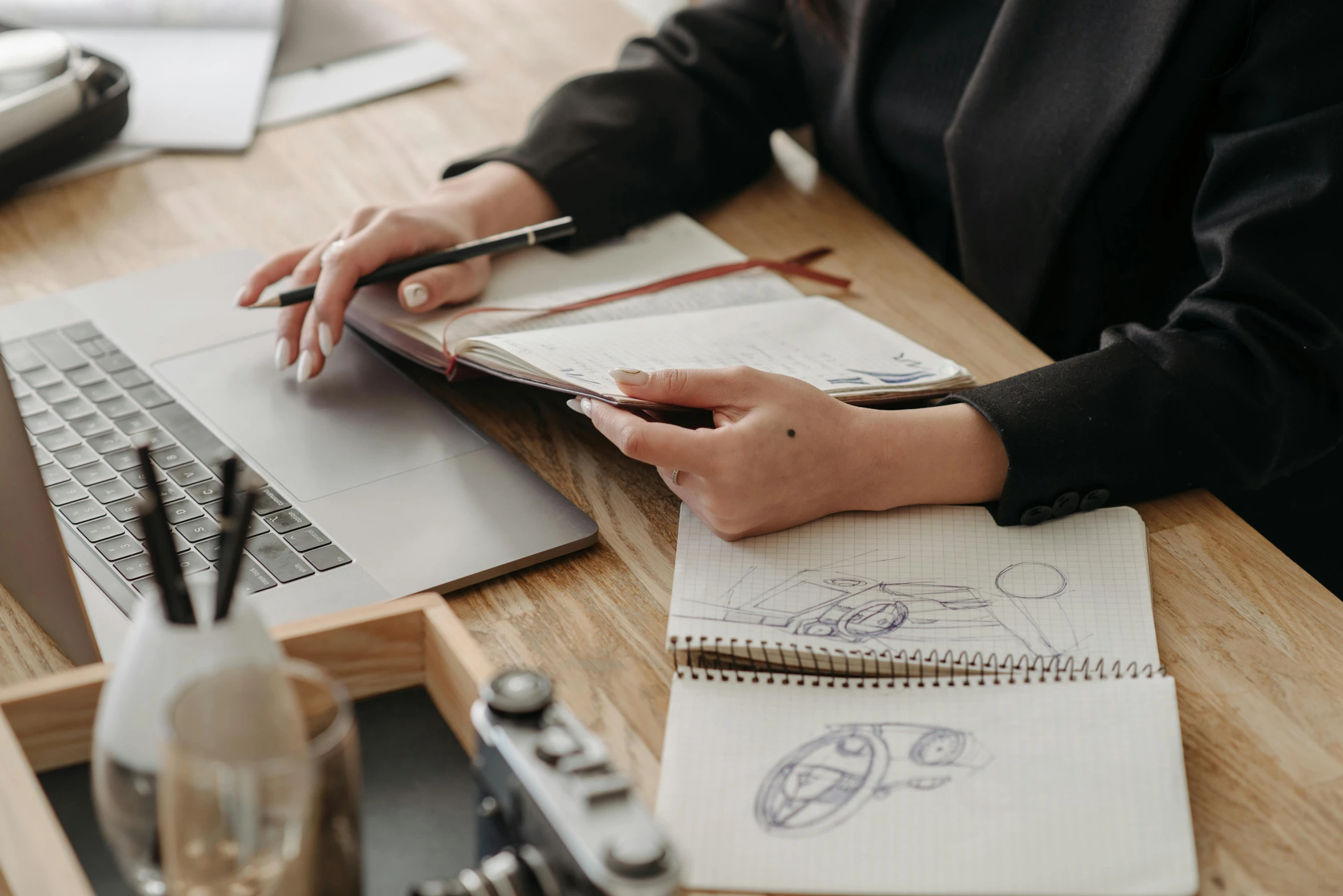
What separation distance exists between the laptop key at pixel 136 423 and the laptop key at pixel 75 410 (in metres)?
0.01

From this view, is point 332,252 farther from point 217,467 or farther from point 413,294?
point 217,467

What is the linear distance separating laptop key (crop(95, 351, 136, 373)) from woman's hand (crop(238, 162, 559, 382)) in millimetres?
94

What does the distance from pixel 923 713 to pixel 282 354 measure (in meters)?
0.55

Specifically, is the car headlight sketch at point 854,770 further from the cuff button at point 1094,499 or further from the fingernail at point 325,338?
the fingernail at point 325,338

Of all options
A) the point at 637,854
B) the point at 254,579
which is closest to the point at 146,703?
the point at 637,854

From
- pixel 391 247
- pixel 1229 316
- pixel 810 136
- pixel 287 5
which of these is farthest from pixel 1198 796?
pixel 287 5

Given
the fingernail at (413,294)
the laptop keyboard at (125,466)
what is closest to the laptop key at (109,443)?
the laptop keyboard at (125,466)

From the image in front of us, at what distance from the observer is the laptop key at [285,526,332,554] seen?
29.7 inches

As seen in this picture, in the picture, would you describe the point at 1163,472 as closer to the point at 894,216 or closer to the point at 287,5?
the point at 894,216

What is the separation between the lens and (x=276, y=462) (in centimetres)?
A: 83

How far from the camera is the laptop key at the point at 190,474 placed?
2.64 ft

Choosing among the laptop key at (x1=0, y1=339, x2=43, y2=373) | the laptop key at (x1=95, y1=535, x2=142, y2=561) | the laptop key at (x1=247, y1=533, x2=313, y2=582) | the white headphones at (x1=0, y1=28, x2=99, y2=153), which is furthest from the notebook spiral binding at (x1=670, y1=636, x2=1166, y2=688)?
the white headphones at (x1=0, y1=28, x2=99, y2=153)

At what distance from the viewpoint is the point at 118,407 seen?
2.90ft

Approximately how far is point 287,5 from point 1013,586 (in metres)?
1.20
